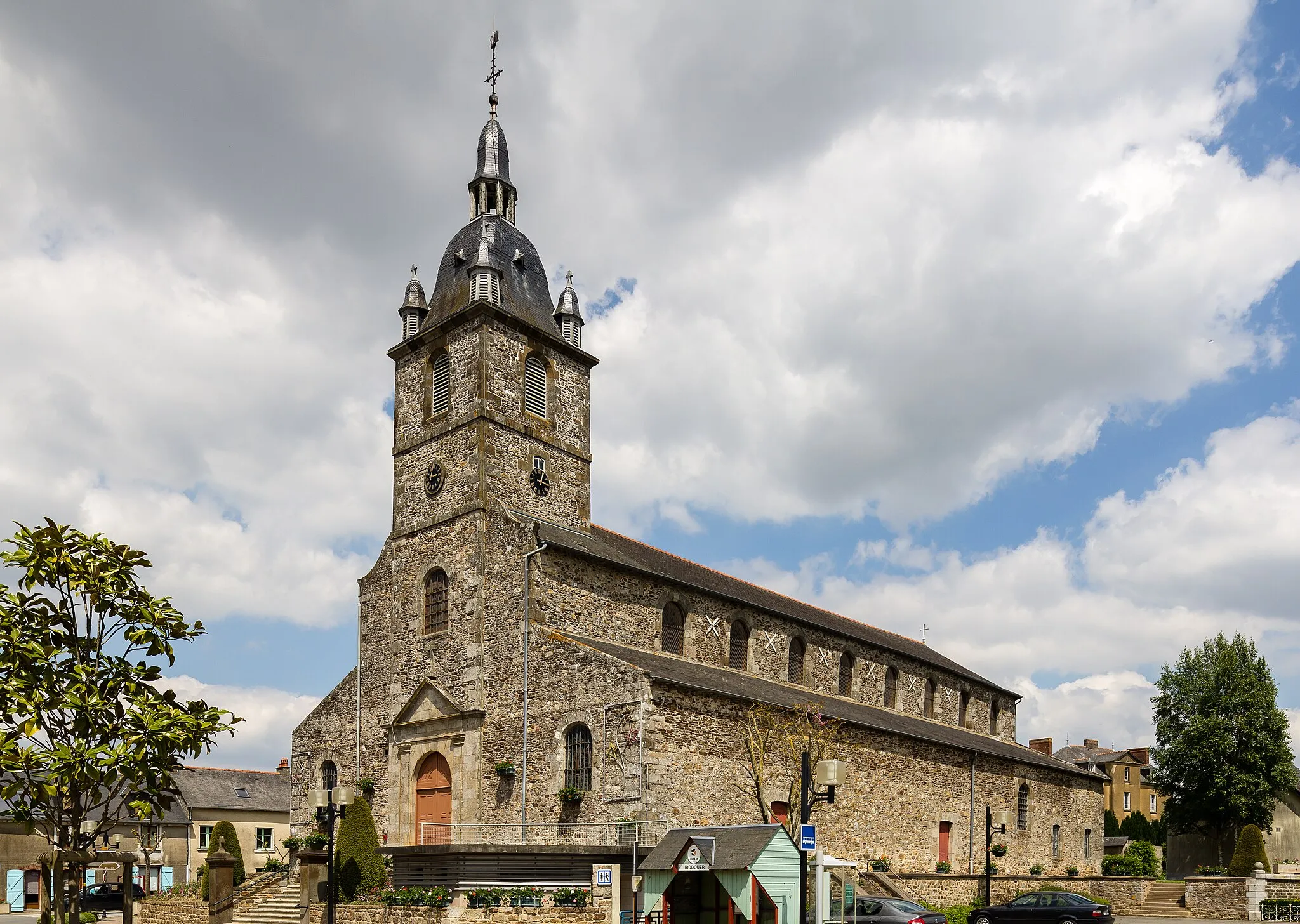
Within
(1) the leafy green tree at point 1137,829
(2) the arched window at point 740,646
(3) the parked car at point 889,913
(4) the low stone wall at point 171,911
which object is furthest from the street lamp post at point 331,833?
(1) the leafy green tree at point 1137,829

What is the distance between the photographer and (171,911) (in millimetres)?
28125

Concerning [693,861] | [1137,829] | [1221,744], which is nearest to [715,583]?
[693,861]

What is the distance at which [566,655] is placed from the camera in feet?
87.2

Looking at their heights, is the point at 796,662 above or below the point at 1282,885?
above

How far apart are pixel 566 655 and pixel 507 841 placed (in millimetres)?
4949

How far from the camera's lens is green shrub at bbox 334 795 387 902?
25.4 m

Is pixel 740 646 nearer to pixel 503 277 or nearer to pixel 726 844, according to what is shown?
pixel 503 277

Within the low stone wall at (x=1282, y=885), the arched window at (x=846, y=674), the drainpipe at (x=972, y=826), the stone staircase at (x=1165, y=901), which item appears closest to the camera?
the low stone wall at (x=1282, y=885)

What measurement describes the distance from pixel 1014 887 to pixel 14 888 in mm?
39025

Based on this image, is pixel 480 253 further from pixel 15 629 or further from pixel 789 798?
pixel 15 629

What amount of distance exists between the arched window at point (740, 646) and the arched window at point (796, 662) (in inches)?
103

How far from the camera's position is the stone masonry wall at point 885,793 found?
25.2 meters

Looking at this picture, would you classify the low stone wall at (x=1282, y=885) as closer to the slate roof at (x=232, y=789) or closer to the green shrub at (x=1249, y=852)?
the green shrub at (x=1249, y=852)

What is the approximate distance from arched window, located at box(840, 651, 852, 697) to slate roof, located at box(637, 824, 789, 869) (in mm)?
20950
